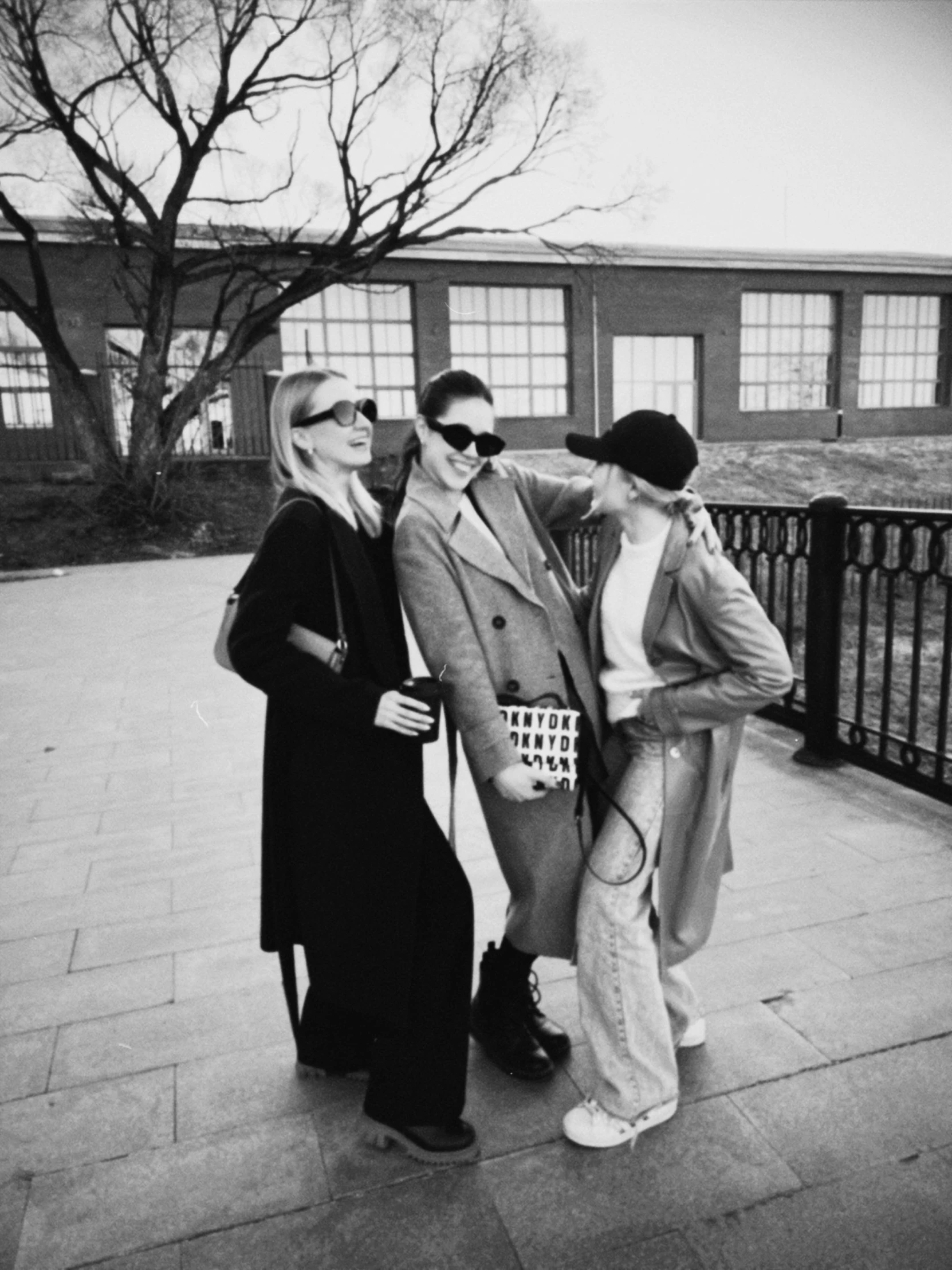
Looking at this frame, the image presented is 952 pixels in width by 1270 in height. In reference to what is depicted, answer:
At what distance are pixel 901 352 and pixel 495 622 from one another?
34.1 meters


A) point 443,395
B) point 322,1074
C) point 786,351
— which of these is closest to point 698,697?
point 443,395

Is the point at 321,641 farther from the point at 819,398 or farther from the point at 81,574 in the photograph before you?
the point at 819,398

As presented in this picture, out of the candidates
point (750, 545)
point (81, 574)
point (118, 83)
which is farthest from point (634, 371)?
point (750, 545)

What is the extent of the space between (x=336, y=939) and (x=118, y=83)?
68.2ft

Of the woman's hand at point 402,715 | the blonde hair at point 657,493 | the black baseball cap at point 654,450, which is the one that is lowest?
the woman's hand at point 402,715

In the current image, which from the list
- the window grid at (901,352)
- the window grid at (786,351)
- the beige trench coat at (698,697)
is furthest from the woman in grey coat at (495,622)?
the window grid at (901,352)

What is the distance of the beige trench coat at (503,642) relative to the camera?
6.97 feet

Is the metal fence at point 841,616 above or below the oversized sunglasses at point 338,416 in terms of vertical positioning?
below

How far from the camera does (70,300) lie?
22547 mm

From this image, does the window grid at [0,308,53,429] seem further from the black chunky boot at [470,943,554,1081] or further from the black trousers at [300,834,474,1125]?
the black trousers at [300,834,474,1125]

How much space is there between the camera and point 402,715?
6.35 ft

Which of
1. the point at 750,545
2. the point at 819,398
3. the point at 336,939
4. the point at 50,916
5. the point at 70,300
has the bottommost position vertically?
the point at 50,916

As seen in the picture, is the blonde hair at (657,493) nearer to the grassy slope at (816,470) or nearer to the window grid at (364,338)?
the grassy slope at (816,470)

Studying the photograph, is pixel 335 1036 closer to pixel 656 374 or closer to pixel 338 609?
pixel 338 609
